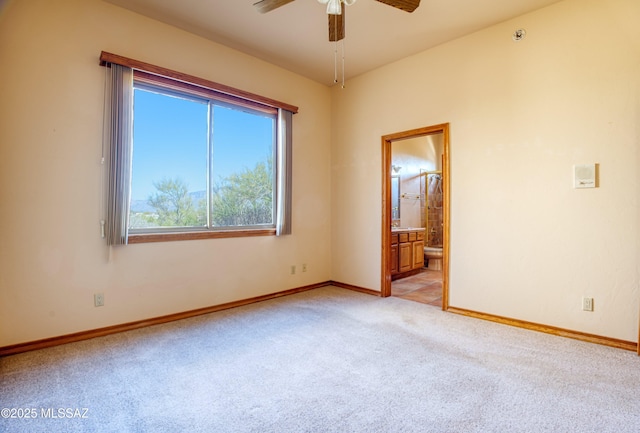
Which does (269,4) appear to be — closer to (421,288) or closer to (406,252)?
(421,288)

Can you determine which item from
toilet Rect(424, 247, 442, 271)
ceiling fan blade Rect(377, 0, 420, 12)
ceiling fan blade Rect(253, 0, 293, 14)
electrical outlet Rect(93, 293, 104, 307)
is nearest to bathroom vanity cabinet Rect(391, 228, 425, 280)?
toilet Rect(424, 247, 442, 271)

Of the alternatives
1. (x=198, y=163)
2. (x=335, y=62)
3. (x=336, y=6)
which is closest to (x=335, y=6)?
(x=336, y=6)

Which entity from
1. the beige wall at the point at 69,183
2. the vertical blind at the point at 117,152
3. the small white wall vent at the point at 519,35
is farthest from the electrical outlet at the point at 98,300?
the small white wall vent at the point at 519,35

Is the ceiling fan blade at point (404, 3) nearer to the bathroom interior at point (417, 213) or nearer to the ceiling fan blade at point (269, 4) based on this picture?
the ceiling fan blade at point (269, 4)

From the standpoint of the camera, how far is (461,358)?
2457 mm

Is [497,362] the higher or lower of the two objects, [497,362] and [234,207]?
the lower

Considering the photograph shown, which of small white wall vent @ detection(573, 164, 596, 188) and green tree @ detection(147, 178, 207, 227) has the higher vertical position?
small white wall vent @ detection(573, 164, 596, 188)

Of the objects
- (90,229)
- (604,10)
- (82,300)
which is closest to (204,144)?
(90,229)

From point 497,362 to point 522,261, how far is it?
47.1 inches

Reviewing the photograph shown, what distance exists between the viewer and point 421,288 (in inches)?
188

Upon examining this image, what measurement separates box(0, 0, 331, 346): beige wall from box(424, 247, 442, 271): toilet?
4.31m

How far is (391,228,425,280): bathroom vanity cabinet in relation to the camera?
5227 millimetres

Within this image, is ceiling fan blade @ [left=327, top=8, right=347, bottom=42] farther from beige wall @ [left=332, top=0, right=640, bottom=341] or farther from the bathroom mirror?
the bathroom mirror

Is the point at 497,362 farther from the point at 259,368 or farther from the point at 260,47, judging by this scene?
the point at 260,47
